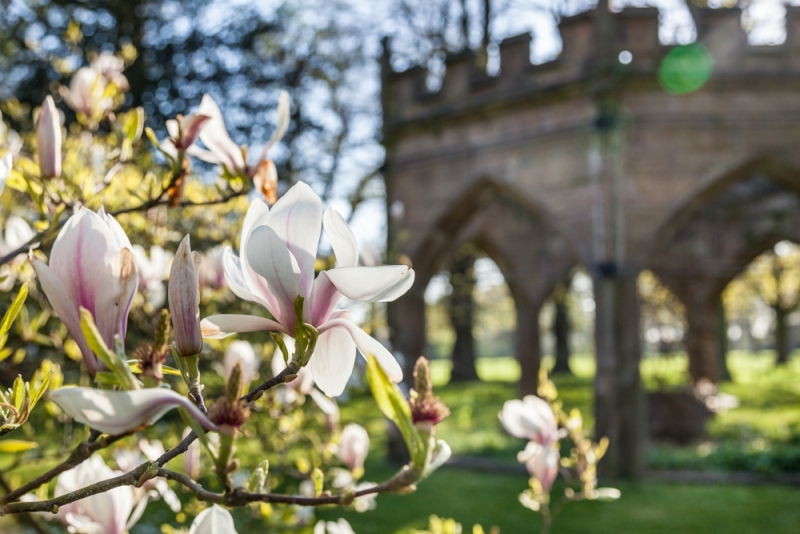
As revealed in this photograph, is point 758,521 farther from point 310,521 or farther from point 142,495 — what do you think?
point 142,495

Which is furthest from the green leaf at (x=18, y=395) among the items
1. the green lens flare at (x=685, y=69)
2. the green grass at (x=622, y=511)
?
the green lens flare at (x=685, y=69)

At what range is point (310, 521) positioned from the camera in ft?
7.22

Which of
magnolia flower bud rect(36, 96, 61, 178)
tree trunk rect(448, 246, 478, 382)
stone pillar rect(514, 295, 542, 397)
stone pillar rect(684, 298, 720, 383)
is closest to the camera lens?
magnolia flower bud rect(36, 96, 61, 178)

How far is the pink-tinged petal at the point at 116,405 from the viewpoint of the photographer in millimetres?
428

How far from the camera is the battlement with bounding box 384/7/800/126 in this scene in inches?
246

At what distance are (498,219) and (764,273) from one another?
10.6m

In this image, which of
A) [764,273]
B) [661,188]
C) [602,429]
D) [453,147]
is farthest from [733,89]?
[764,273]

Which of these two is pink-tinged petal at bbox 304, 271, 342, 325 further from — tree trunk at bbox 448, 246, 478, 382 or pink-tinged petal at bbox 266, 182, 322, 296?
tree trunk at bbox 448, 246, 478, 382

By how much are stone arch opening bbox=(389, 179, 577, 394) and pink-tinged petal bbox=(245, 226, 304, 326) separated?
274 inches

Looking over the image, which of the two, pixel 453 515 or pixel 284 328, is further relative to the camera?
pixel 453 515

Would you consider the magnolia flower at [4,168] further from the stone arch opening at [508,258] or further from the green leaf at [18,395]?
the stone arch opening at [508,258]

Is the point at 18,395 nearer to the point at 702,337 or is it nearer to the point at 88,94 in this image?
the point at 88,94

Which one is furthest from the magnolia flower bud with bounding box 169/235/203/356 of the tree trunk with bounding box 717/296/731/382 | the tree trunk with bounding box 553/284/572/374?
the tree trunk with bounding box 553/284/572/374

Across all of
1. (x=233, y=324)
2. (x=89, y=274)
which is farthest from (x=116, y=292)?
(x=233, y=324)
